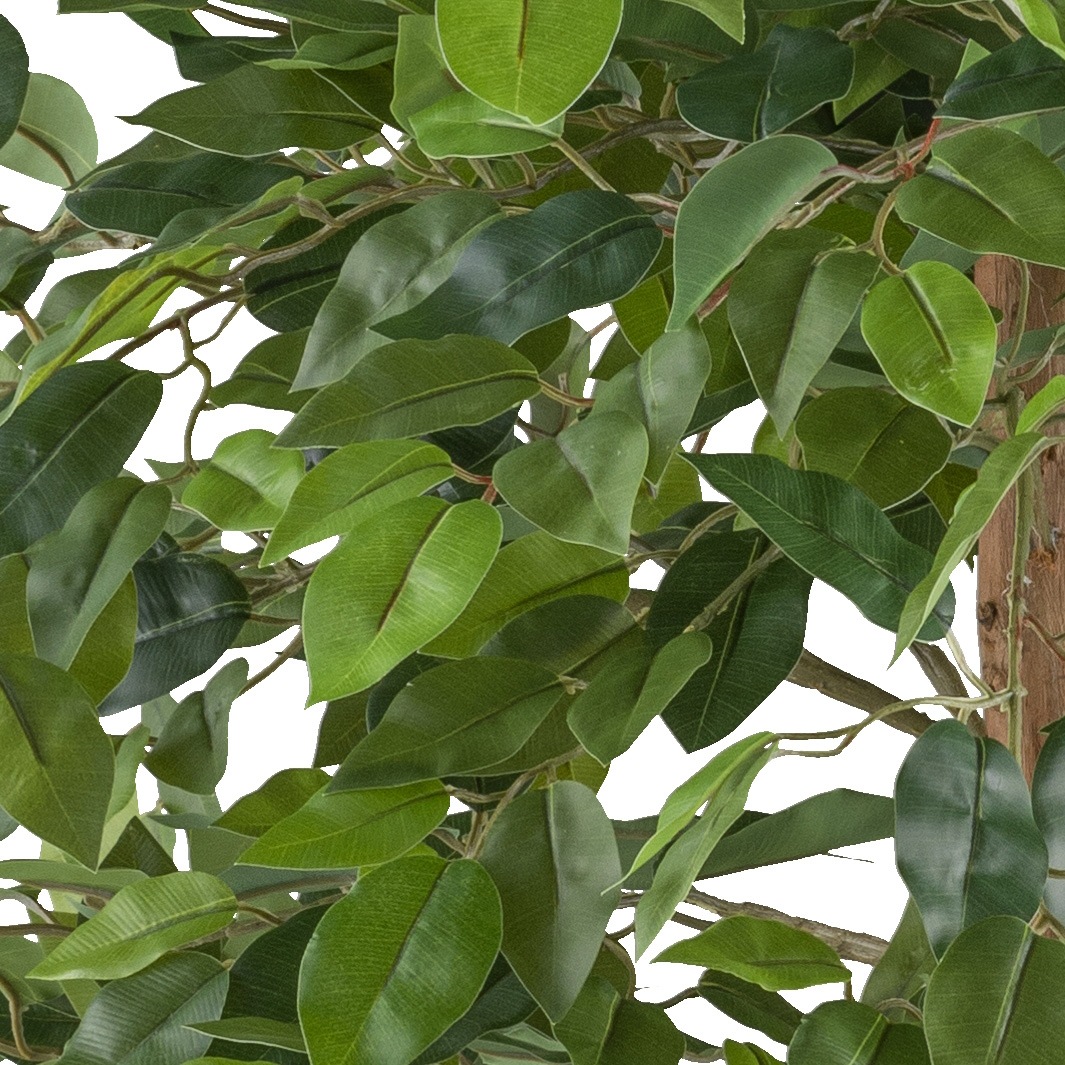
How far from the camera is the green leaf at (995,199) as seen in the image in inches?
12.6

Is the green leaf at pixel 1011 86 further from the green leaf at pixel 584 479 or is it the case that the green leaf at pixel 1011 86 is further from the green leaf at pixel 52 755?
the green leaf at pixel 52 755

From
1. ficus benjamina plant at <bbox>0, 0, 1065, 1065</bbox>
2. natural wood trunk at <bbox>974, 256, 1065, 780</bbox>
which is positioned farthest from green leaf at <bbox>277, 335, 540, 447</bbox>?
natural wood trunk at <bbox>974, 256, 1065, 780</bbox>

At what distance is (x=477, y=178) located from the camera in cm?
51

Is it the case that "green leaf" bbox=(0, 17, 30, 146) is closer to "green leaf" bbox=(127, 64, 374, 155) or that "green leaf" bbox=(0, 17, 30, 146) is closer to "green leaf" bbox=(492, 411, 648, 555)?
"green leaf" bbox=(127, 64, 374, 155)

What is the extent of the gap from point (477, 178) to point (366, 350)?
0.15m

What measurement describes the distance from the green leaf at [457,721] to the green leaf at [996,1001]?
0.34ft

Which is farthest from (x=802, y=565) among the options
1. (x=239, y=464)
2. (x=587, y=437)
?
(x=239, y=464)

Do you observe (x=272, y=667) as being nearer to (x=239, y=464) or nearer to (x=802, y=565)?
(x=239, y=464)

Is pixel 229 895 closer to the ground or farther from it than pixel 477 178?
closer to the ground

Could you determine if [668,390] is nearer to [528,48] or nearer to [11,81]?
[528,48]

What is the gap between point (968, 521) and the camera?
0.29m

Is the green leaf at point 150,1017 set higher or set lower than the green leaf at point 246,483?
lower

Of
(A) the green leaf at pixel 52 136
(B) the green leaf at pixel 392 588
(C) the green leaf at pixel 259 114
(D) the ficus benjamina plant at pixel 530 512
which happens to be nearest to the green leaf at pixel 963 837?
(D) the ficus benjamina plant at pixel 530 512

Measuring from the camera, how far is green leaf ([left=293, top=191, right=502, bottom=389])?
38 cm
